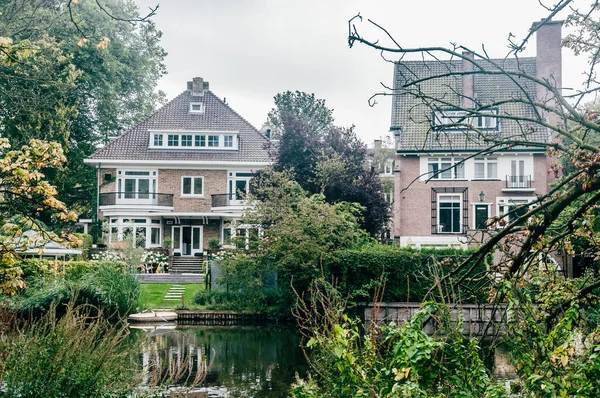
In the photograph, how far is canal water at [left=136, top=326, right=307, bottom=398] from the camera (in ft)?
46.1

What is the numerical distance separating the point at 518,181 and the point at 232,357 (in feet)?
75.4

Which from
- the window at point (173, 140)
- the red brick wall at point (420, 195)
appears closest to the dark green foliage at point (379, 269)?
the red brick wall at point (420, 195)

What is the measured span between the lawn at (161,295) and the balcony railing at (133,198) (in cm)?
959

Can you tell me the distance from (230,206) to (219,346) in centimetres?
2148

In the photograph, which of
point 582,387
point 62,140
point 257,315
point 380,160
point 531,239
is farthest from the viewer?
point 380,160

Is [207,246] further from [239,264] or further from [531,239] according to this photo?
[531,239]

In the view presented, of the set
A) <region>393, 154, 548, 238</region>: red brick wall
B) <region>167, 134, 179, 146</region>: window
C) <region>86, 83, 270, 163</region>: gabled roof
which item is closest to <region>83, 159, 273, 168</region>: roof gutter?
<region>86, 83, 270, 163</region>: gabled roof

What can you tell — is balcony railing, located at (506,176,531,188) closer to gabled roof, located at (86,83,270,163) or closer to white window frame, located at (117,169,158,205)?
gabled roof, located at (86,83,270,163)

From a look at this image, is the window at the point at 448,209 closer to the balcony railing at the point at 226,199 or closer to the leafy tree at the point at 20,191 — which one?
the balcony railing at the point at 226,199

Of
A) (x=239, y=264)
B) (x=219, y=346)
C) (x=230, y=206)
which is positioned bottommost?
(x=219, y=346)

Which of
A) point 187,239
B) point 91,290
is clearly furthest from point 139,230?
point 91,290

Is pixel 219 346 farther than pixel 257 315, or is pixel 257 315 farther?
pixel 257 315

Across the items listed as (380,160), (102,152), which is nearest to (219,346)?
(102,152)

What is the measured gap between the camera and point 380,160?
59.1 m
